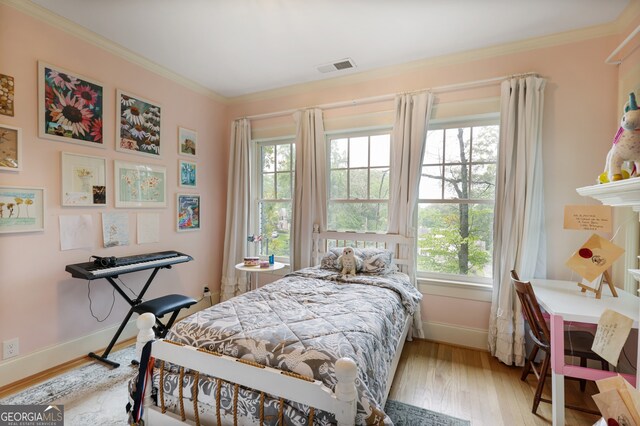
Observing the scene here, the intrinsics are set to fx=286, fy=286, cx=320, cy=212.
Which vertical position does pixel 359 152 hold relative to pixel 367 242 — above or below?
above

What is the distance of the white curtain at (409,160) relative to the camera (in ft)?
9.16

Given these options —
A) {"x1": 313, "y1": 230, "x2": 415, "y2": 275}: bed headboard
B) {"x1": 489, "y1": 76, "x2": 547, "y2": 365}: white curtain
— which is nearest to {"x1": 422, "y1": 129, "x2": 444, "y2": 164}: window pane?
{"x1": 489, "y1": 76, "x2": 547, "y2": 365}: white curtain

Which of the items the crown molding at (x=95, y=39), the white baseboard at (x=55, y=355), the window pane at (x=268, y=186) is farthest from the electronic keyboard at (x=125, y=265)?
the crown molding at (x=95, y=39)

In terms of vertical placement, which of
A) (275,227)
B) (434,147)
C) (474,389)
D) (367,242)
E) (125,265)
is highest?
(434,147)

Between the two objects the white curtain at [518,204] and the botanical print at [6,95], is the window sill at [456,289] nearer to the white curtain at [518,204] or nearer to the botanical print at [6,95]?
the white curtain at [518,204]

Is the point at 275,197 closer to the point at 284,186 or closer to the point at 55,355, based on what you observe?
the point at 284,186

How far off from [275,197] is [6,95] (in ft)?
8.20

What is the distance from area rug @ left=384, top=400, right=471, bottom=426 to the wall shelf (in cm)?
153

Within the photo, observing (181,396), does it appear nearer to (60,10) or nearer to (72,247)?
(72,247)

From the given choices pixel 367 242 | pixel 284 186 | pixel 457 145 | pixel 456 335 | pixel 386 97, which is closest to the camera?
pixel 456 335

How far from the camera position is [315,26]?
2.34 meters

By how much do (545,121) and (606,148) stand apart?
0.48 meters

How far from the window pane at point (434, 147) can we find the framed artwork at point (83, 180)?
122 inches

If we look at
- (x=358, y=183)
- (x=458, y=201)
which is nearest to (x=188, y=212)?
(x=358, y=183)
